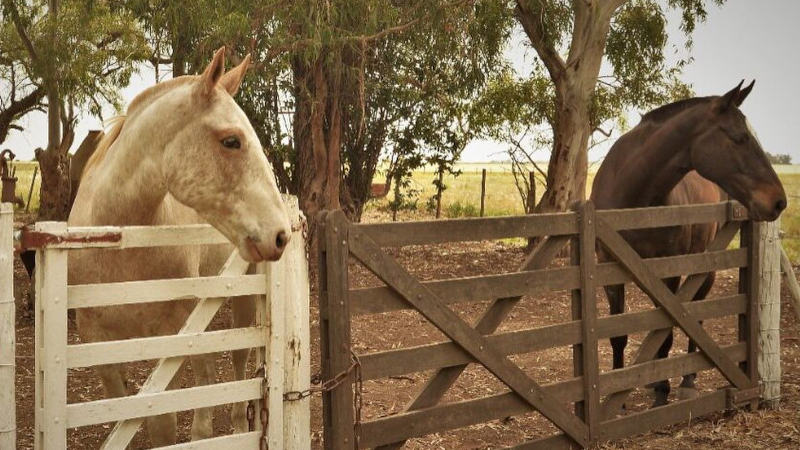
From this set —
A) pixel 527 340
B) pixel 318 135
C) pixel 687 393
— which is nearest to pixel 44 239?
pixel 527 340

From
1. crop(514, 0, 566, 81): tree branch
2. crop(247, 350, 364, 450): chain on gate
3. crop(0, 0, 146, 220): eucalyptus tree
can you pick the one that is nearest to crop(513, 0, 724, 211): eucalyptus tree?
Result: crop(514, 0, 566, 81): tree branch

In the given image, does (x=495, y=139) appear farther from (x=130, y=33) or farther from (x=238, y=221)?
(x=238, y=221)

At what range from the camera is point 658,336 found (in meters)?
5.98

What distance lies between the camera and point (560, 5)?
54.7ft

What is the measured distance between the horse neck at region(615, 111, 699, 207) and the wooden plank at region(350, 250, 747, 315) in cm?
82

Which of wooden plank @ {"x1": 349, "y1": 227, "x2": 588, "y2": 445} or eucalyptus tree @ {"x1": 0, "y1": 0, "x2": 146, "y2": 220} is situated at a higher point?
eucalyptus tree @ {"x1": 0, "y1": 0, "x2": 146, "y2": 220}

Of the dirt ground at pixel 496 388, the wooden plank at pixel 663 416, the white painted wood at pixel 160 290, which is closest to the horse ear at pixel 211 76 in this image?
the white painted wood at pixel 160 290

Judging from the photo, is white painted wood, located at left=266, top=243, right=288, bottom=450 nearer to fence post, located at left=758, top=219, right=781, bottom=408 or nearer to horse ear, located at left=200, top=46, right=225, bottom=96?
horse ear, located at left=200, top=46, right=225, bottom=96

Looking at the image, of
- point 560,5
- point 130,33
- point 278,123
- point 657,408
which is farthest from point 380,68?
point 657,408

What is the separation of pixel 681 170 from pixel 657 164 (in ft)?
0.66

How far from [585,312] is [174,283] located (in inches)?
112

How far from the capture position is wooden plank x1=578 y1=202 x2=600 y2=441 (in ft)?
17.3

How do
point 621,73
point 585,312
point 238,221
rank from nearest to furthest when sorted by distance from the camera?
1. point 238,221
2. point 585,312
3. point 621,73

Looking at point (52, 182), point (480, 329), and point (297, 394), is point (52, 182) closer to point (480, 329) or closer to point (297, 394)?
point (480, 329)
